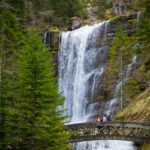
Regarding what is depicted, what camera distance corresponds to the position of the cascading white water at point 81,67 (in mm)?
34719

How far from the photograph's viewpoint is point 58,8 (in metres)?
60.1

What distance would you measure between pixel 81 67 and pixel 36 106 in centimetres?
2553

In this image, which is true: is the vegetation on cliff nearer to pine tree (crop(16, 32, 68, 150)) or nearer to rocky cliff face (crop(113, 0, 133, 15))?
pine tree (crop(16, 32, 68, 150))

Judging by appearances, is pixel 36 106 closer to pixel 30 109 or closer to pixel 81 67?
pixel 30 109

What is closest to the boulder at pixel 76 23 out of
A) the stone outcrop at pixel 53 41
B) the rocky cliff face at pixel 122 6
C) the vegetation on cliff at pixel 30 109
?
the stone outcrop at pixel 53 41

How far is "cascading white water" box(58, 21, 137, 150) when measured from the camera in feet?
114

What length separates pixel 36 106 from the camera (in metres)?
14.4

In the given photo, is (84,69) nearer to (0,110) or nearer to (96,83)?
(96,83)

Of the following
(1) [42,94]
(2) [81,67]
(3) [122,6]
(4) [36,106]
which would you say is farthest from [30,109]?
(3) [122,6]

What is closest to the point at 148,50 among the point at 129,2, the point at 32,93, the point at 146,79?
the point at 146,79

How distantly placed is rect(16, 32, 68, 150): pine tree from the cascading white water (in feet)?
57.0

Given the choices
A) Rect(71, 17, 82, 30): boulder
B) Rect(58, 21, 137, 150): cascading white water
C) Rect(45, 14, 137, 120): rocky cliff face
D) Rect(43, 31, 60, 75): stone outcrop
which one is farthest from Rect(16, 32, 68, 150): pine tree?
Rect(71, 17, 82, 30): boulder

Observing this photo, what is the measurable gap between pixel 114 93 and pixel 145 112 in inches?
444

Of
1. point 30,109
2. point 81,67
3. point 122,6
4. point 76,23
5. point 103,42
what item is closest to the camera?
point 30,109
